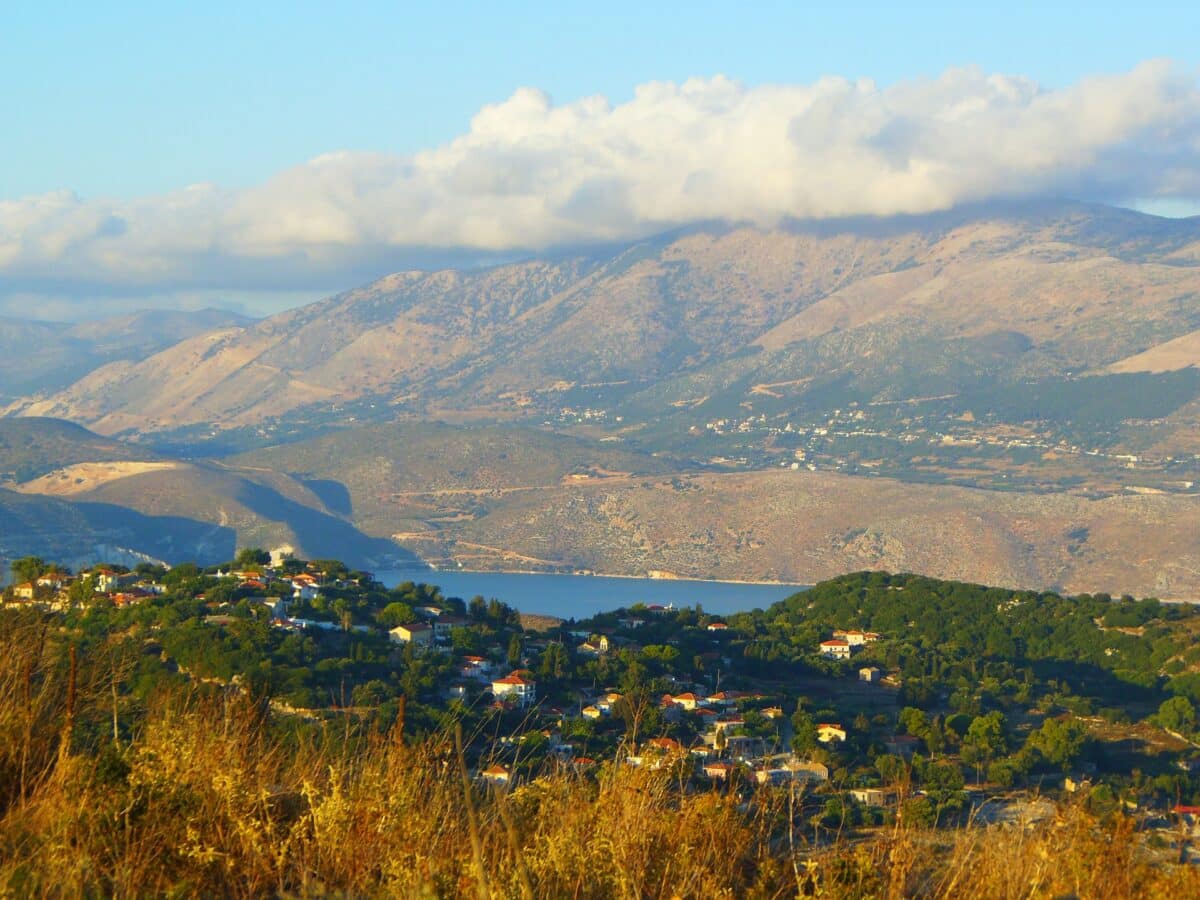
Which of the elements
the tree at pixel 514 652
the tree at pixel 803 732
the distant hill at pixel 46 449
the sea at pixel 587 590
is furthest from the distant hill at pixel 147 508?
the tree at pixel 803 732

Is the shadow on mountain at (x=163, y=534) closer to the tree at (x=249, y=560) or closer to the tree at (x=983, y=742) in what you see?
the tree at (x=249, y=560)

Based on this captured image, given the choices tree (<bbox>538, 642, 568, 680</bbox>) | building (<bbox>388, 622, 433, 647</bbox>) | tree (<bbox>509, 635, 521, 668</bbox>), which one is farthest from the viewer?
building (<bbox>388, 622, 433, 647</bbox>)

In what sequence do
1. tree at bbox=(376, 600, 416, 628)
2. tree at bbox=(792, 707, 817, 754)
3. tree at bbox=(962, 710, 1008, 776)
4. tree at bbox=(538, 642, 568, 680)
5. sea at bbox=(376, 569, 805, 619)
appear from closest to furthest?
1. tree at bbox=(792, 707, 817, 754)
2. tree at bbox=(962, 710, 1008, 776)
3. tree at bbox=(538, 642, 568, 680)
4. tree at bbox=(376, 600, 416, 628)
5. sea at bbox=(376, 569, 805, 619)

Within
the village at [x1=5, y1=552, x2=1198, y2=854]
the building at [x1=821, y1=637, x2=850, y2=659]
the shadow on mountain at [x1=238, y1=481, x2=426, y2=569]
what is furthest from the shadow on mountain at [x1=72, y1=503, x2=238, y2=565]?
the building at [x1=821, y1=637, x2=850, y2=659]

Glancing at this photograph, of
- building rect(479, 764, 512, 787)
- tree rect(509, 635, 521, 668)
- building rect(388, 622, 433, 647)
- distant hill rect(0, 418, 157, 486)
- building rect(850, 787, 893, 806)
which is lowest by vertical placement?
distant hill rect(0, 418, 157, 486)

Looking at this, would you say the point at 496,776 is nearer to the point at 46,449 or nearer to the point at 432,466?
the point at 432,466

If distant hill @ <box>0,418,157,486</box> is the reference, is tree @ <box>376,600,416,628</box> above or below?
above

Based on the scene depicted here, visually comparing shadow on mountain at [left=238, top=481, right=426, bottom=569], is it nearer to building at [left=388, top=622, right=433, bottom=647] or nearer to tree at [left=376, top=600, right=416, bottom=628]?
tree at [left=376, top=600, right=416, bottom=628]

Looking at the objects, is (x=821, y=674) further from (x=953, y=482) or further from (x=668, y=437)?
(x=668, y=437)
